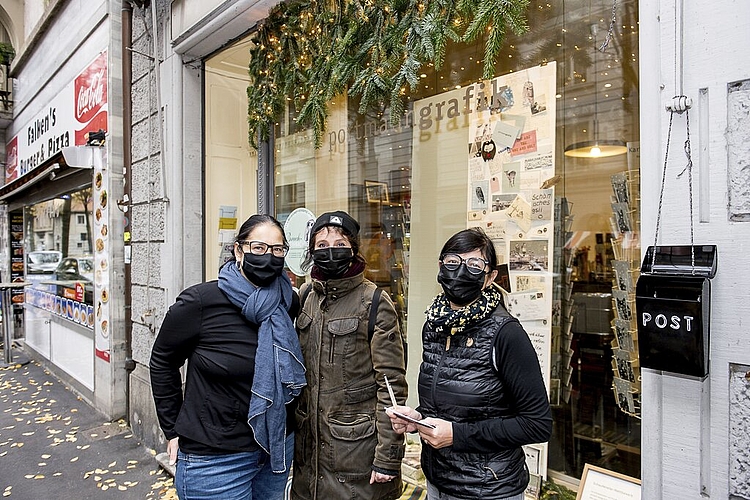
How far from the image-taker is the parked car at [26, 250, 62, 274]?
28.3 feet

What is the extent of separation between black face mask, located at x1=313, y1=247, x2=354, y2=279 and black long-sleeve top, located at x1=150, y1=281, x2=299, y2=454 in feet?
1.45

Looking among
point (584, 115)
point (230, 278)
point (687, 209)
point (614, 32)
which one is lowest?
point (230, 278)

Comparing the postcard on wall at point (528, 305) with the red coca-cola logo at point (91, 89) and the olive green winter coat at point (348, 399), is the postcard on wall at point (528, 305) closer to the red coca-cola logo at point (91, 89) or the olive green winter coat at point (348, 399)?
the olive green winter coat at point (348, 399)

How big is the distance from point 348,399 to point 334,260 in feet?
2.12

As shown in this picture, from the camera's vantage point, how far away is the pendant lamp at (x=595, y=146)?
9.24 feet

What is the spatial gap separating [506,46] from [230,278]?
7.40 feet

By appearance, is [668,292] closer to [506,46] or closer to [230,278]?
[230,278]

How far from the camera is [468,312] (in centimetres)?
185

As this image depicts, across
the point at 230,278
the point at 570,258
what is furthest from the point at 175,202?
the point at 570,258

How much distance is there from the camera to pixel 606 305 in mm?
2875

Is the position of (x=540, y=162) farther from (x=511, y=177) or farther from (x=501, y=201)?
(x=501, y=201)

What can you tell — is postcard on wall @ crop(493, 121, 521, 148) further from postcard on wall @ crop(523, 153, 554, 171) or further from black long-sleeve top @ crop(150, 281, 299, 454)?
black long-sleeve top @ crop(150, 281, 299, 454)

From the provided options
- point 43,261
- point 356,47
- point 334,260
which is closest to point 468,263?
point 334,260

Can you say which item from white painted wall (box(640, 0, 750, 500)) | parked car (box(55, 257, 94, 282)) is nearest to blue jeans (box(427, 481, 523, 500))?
white painted wall (box(640, 0, 750, 500))
